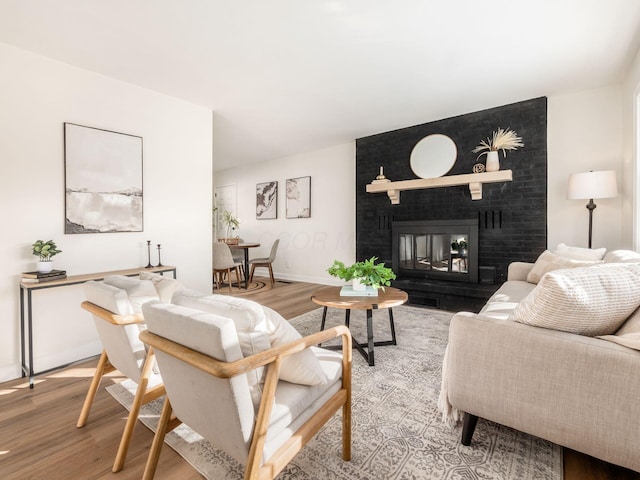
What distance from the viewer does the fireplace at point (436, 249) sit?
3957 mm

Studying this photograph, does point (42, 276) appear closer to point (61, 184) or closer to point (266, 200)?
point (61, 184)

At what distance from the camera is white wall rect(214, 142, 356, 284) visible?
17.6 ft

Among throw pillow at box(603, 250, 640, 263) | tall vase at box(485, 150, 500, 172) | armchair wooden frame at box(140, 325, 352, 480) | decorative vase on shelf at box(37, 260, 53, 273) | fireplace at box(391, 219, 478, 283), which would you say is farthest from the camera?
fireplace at box(391, 219, 478, 283)

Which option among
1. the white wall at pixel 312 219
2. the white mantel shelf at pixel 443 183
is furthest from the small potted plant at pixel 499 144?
the white wall at pixel 312 219

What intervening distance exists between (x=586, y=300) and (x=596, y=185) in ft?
8.07

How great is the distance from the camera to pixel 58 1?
6.16 feet

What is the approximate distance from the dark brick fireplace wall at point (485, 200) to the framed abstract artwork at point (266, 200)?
251cm

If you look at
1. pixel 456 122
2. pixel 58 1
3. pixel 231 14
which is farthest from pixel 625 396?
pixel 456 122

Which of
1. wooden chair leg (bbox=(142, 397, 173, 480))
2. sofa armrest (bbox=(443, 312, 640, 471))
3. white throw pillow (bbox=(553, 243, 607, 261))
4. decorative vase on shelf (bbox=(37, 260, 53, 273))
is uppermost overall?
white throw pillow (bbox=(553, 243, 607, 261))

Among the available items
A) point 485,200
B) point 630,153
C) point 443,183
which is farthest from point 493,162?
point 630,153

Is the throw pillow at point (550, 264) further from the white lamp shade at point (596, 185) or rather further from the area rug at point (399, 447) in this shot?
the area rug at point (399, 447)

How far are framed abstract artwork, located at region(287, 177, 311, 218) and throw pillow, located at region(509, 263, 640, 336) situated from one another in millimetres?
4774

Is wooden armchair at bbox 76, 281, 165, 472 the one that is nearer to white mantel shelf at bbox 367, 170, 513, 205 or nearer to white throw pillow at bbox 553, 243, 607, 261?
white throw pillow at bbox 553, 243, 607, 261

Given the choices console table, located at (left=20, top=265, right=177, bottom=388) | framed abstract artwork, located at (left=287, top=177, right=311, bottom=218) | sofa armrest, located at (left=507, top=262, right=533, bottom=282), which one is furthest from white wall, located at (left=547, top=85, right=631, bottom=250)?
console table, located at (left=20, top=265, right=177, bottom=388)
